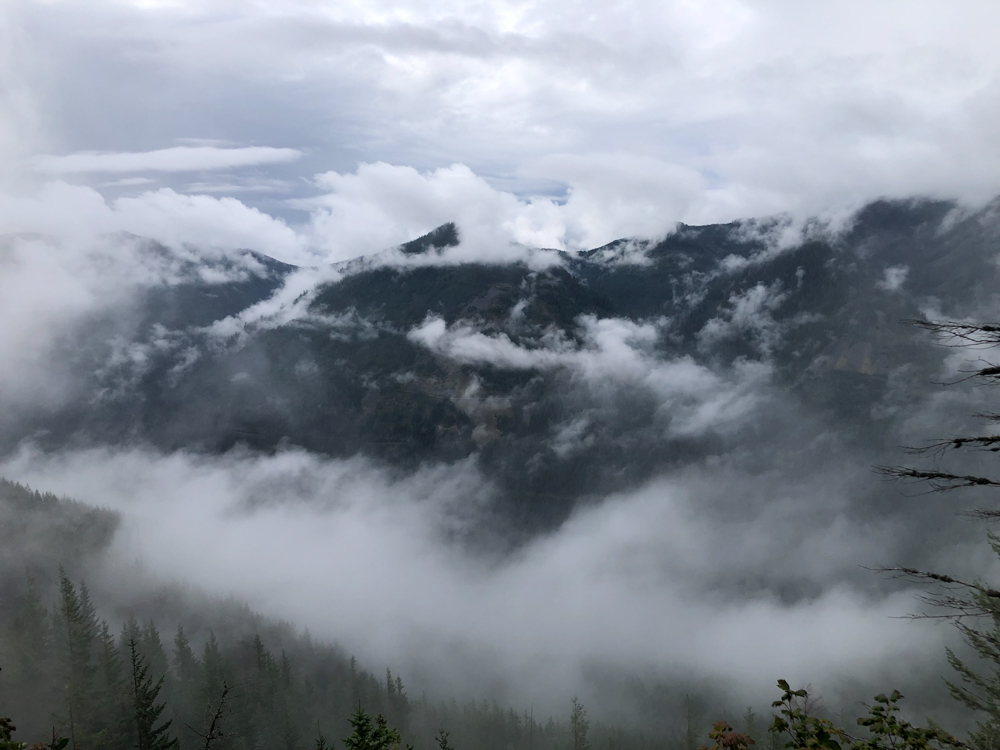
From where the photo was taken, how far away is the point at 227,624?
190 metres

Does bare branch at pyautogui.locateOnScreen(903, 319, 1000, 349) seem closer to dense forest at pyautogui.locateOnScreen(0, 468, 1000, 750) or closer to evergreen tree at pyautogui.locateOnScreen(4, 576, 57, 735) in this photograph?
dense forest at pyautogui.locateOnScreen(0, 468, 1000, 750)

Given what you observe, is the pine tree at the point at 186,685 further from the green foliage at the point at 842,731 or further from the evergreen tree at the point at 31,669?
the green foliage at the point at 842,731

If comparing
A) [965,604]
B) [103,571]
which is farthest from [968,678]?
[103,571]

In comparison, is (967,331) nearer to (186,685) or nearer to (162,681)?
(162,681)

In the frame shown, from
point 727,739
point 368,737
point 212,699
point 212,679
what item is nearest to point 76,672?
point 212,699

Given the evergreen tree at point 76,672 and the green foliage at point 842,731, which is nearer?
the green foliage at point 842,731

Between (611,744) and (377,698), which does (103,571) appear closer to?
(377,698)

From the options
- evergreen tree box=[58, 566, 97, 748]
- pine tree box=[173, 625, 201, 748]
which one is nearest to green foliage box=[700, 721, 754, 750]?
evergreen tree box=[58, 566, 97, 748]

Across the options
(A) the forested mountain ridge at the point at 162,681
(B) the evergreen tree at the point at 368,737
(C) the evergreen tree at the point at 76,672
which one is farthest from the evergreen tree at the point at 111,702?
(B) the evergreen tree at the point at 368,737

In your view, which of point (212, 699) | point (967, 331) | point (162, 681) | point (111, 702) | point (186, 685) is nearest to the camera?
point (967, 331)

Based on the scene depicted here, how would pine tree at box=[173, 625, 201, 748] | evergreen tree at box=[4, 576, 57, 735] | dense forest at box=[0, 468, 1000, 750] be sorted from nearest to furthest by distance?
dense forest at box=[0, 468, 1000, 750] → evergreen tree at box=[4, 576, 57, 735] → pine tree at box=[173, 625, 201, 748]

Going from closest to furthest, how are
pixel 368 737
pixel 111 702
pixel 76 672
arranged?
1. pixel 368 737
2. pixel 111 702
3. pixel 76 672

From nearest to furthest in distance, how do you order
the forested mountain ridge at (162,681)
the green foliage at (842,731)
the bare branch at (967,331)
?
1. the bare branch at (967,331)
2. the green foliage at (842,731)
3. the forested mountain ridge at (162,681)

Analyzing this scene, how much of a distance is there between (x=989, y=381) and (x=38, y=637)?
470 ft
